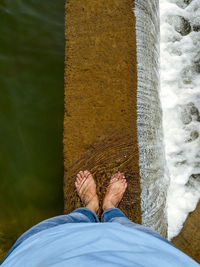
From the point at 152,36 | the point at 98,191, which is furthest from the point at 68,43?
the point at 98,191

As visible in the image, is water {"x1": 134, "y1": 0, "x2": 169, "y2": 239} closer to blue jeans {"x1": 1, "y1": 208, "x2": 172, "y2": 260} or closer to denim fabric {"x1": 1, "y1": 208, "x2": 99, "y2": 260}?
blue jeans {"x1": 1, "y1": 208, "x2": 172, "y2": 260}

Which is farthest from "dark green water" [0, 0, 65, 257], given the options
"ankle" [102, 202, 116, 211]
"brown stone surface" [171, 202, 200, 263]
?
"brown stone surface" [171, 202, 200, 263]

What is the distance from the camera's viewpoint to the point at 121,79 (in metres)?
1.63

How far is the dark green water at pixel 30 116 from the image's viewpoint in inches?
74.4

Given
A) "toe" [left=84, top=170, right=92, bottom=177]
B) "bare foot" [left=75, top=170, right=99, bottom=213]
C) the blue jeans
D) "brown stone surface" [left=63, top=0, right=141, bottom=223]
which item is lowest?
the blue jeans

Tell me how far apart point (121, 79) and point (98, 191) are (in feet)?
2.81

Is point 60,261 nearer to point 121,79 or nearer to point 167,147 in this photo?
point 121,79

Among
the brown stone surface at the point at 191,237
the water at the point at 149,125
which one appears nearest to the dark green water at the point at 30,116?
the water at the point at 149,125

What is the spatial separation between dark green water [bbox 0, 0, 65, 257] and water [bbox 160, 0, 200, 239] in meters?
1.06

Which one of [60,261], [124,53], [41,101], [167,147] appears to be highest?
[124,53]

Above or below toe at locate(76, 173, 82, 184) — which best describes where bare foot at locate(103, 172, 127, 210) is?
below

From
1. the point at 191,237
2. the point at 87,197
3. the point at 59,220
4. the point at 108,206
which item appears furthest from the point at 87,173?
the point at 191,237

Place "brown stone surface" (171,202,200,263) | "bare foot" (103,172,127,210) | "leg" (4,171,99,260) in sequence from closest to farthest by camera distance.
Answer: "leg" (4,171,99,260) → "bare foot" (103,172,127,210) → "brown stone surface" (171,202,200,263)

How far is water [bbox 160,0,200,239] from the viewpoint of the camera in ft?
7.02
